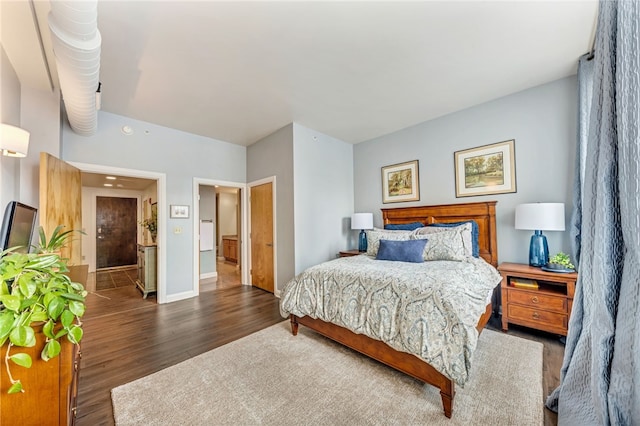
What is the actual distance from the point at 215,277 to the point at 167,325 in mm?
2673

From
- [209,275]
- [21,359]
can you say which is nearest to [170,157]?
[209,275]

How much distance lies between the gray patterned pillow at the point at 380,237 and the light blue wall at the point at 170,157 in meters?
2.88

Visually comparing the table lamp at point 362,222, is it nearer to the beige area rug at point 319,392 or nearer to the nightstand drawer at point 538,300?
the nightstand drawer at point 538,300

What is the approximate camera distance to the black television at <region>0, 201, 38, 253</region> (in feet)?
5.02

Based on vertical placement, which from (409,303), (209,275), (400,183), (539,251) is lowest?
(209,275)

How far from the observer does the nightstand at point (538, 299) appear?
7.80 ft

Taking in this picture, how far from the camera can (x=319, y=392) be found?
5.86ft

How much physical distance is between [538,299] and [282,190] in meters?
3.46

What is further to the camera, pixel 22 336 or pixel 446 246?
pixel 446 246

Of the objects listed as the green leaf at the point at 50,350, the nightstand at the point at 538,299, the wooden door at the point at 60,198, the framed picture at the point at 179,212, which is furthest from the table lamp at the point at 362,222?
the green leaf at the point at 50,350

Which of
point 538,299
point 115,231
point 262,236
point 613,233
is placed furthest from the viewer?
point 115,231

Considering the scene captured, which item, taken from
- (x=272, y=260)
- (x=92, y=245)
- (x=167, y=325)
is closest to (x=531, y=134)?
(x=272, y=260)

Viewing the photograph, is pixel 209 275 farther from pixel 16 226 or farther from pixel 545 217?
pixel 545 217

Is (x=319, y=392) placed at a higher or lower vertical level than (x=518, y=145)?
lower
